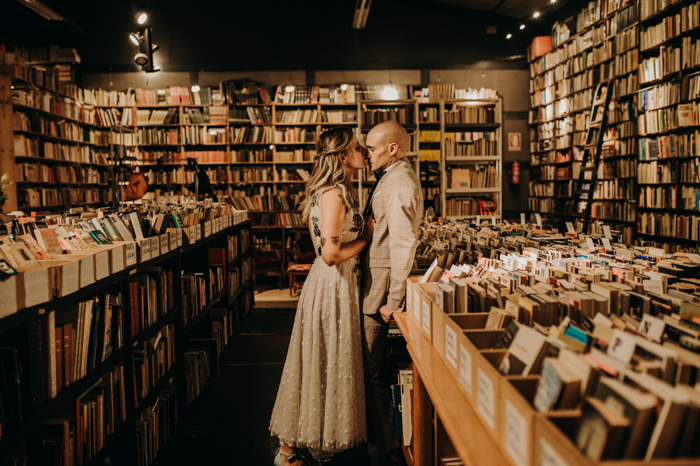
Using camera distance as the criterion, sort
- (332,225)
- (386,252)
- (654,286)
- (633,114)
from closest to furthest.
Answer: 1. (654,286)
2. (332,225)
3. (386,252)
4. (633,114)

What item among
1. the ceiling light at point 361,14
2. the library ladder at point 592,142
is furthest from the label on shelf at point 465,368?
the ceiling light at point 361,14

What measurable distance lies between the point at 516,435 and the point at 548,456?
10 centimetres

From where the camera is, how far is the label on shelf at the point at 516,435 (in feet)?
2.35

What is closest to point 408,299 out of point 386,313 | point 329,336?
point 386,313

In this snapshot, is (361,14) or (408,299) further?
(361,14)

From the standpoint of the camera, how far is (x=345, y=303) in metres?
2.03

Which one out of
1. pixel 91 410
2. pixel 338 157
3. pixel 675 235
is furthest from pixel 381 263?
pixel 675 235

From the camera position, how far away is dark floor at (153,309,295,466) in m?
2.34

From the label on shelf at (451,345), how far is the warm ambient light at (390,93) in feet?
22.6

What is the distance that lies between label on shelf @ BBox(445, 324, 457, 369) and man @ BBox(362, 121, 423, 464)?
685 mm

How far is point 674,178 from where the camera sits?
4820 millimetres

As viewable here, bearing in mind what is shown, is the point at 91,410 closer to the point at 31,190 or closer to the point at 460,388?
the point at 460,388

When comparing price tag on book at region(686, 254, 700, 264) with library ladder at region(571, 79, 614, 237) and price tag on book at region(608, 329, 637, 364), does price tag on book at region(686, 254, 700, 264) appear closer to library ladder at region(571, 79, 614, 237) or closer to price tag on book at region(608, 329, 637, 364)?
price tag on book at region(608, 329, 637, 364)

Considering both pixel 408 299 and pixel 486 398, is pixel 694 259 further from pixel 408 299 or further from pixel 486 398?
pixel 486 398
